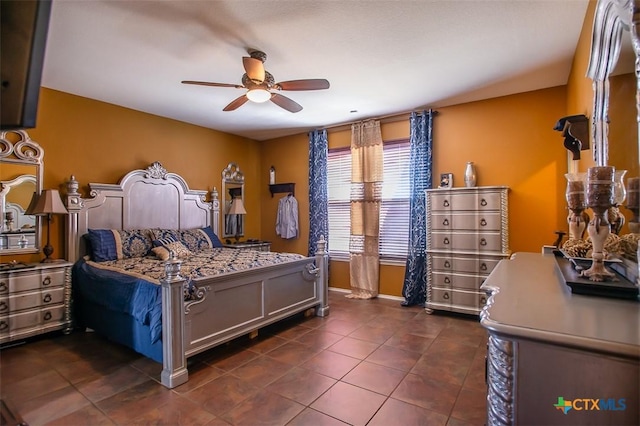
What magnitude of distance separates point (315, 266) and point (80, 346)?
2.45 metres

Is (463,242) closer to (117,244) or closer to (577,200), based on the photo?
(577,200)

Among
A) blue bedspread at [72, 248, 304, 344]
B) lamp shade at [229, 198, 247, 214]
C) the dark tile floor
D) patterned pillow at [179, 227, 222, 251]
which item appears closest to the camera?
the dark tile floor

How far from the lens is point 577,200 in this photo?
5.63 ft

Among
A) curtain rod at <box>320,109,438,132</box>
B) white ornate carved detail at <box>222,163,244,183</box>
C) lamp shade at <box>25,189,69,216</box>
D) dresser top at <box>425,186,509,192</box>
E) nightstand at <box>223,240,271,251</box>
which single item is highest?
curtain rod at <box>320,109,438,132</box>

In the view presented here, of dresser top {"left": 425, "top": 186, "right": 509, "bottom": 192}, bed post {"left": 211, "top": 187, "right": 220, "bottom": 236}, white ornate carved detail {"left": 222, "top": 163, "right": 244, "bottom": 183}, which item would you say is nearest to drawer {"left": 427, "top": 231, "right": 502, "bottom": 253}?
dresser top {"left": 425, "top": 186, "right": 509, "bottom": 192}

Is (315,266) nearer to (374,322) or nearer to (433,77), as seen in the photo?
(374,322)

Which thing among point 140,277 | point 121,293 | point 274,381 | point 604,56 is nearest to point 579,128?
point 604,56

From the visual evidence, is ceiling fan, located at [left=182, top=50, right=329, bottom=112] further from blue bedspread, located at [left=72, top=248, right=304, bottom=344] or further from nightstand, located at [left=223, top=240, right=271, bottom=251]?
nightstand, located at [left=223, top=240, right=271, bottom=251]

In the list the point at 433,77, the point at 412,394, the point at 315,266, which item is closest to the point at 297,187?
the point at 315,266

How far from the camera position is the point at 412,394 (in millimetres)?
2160

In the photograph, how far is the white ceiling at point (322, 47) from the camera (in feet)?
7.09

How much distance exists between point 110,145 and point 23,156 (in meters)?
0.85

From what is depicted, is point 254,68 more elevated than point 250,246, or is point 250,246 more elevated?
point 254,68

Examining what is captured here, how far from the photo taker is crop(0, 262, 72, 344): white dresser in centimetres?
289
